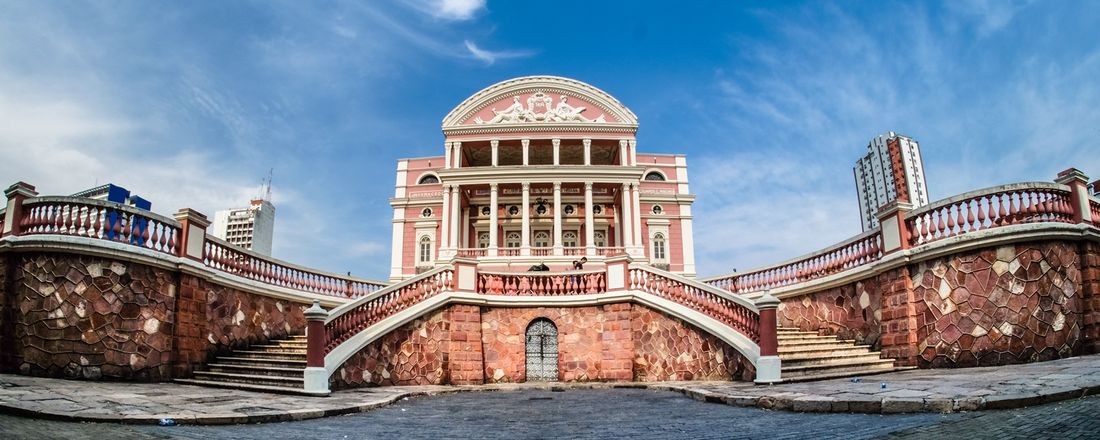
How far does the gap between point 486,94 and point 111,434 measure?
32.1 metres

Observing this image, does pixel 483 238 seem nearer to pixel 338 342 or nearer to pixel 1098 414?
pixel 338 342

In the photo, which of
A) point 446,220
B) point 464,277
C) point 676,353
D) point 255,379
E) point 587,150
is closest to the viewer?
point 255,379

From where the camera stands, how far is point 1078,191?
10.2 meters

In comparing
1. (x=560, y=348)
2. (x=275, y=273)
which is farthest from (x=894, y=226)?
(x=275, y=273)

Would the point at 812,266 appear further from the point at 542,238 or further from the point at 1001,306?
the point at 542,238

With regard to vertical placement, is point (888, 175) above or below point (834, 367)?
above

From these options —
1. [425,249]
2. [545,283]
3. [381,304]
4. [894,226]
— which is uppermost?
[425,249]

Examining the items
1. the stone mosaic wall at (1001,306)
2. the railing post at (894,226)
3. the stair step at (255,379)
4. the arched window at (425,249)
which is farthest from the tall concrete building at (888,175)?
the arched window at (425,249)

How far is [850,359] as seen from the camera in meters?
11.0

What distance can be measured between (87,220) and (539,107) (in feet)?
90.3

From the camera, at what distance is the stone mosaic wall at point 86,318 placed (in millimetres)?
9430

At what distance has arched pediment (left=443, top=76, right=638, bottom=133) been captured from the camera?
35.3m

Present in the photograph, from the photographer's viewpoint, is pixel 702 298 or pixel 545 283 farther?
pixel 545 283

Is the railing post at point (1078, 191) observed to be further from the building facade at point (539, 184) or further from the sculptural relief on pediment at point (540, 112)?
the sculptural relief on pediment at point (540, 112)
